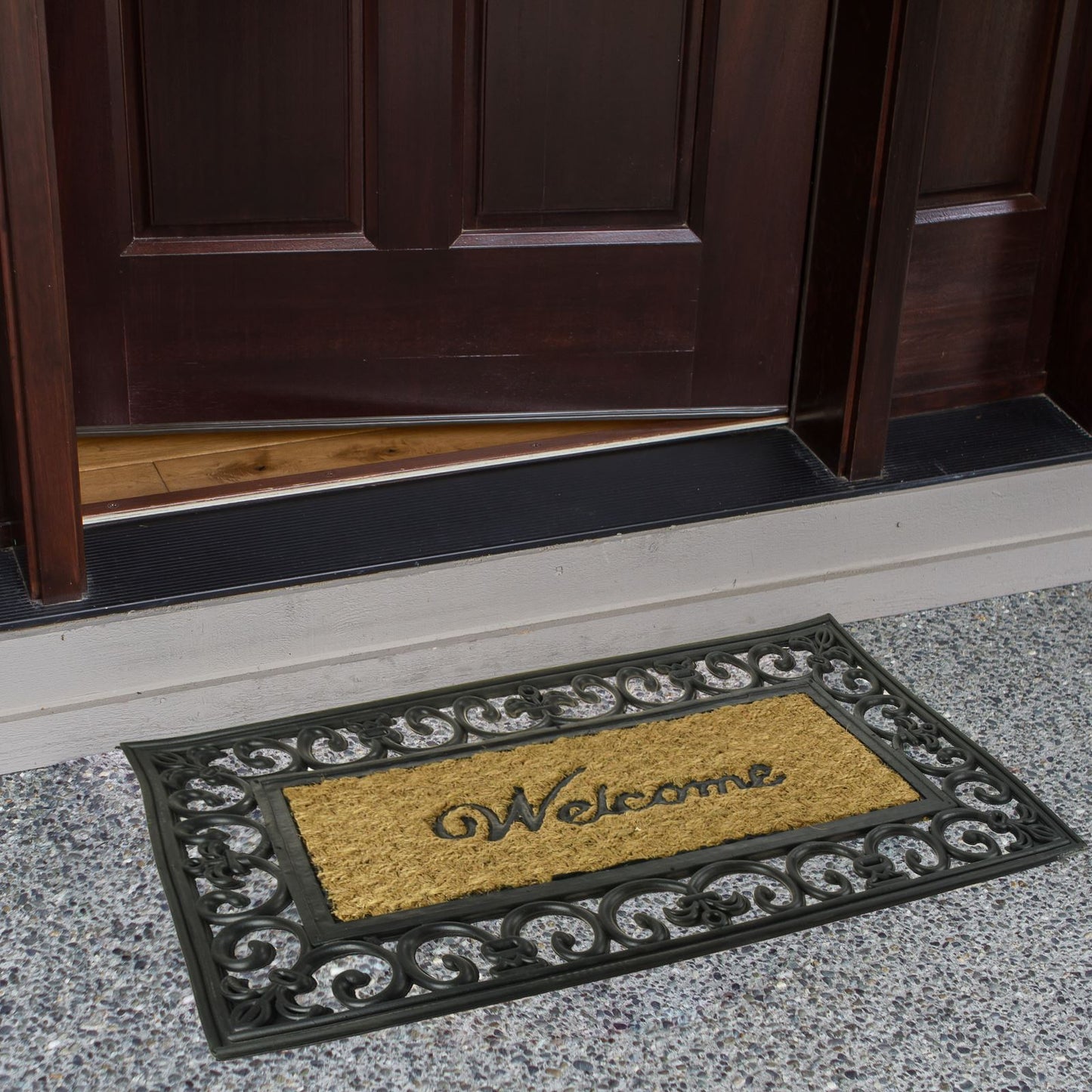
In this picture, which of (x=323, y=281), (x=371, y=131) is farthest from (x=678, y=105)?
(x=323, y=281)

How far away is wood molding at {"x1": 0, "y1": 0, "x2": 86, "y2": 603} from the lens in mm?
1562

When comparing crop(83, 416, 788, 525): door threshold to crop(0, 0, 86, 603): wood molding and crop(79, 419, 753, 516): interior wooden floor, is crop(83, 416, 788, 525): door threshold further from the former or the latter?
crop(0, 0, 86, 603): wood molding

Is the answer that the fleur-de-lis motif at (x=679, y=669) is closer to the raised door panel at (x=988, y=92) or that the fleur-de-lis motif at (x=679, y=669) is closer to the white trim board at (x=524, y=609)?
the white trim board at (x=524, y=609)

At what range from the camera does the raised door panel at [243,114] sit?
1873 mm

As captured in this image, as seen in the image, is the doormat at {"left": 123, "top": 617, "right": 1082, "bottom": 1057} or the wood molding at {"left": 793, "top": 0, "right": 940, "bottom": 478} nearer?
the doormat at {"left": 123, "top": 617, "right": 1082, "bottom": 1057}

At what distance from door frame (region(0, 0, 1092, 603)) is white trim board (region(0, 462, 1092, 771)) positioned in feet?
0.37

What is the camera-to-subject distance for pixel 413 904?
158 centimetres

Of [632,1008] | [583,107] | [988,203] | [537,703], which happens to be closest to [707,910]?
[632,1008]

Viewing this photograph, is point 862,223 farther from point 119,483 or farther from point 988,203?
point 119,483

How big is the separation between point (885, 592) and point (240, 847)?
114cm

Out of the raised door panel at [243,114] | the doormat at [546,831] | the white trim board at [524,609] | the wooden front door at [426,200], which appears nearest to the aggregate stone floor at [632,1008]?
the doormat at [546,831]

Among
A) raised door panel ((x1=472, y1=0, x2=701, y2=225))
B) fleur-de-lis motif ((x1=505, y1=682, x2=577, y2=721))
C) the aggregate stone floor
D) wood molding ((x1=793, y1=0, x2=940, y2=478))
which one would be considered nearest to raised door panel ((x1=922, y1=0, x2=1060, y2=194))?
wood molding ((x1=793, y1=0, x2=940, y2=478))

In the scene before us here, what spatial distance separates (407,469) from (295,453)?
7.2 inches

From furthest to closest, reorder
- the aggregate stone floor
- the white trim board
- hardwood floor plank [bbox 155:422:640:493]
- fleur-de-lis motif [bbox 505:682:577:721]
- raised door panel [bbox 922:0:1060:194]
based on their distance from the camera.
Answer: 1. raised door panel [bbox 922:0:1060:194]
2. hardwood floor plank [bbox 155:422:640:493]
3. fleur-de-lis motif [bbox 505:682:577:721]
4. the white trim board
5. the aggregate stone floor
